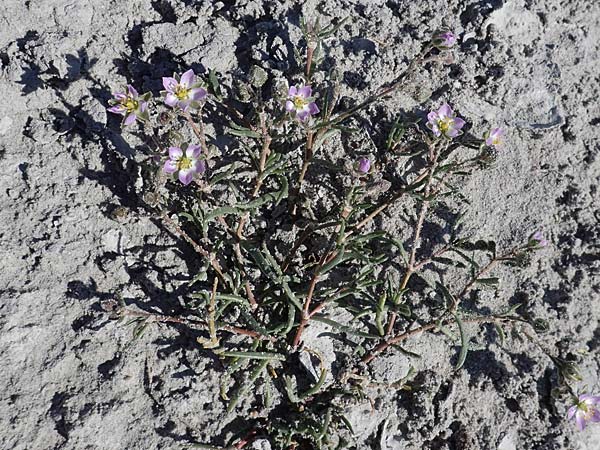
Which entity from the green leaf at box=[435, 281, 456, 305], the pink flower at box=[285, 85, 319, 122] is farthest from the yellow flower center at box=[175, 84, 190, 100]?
the green leaf at box=[435, 281, 456, 305]

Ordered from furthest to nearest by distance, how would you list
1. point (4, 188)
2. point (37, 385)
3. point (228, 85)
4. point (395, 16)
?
point (395, 16), point (228, 85), point (4, 188), point (37, 385)

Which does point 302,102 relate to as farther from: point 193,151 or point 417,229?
point 417,229

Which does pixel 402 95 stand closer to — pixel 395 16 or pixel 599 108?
pixel 395 16

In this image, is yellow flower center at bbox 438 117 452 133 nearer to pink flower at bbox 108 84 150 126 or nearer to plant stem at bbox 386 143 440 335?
plant stem at bbox 386 143 440 335

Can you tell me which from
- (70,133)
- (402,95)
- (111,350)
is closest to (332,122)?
(402,95)

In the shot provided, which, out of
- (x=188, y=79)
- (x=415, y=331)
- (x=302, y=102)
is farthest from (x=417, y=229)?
(x=188, y=79)

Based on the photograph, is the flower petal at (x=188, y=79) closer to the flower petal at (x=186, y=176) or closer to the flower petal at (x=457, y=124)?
the flower petal at (x=186, y=176)
